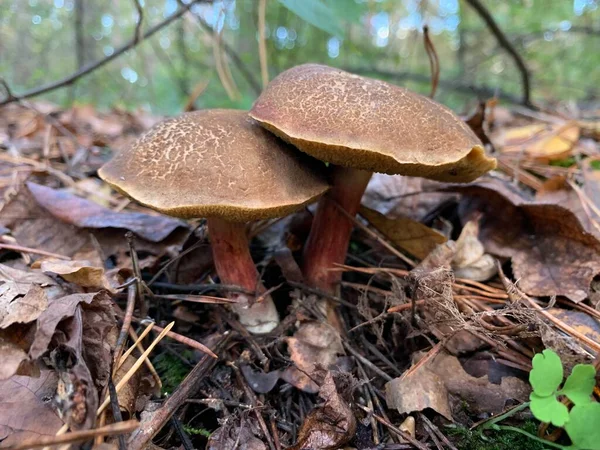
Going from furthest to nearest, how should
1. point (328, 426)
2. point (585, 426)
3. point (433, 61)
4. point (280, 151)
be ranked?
1. point (433, 61)
2. point (280, 151)
3. point (328, 426)
4. point (585, 426)

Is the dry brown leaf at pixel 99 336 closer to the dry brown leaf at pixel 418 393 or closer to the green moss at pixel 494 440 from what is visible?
the dry brown leaf at pixel 418 393

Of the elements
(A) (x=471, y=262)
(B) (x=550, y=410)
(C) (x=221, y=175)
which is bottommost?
(A) (x=471, y=262)

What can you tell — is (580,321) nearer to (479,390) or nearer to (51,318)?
(479,390)

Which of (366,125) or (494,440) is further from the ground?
(366,125)

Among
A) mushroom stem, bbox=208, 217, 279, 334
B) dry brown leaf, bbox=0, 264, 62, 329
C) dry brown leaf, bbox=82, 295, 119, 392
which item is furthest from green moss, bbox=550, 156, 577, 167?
dry brown leaf, bbox=0, 264, 62, 329

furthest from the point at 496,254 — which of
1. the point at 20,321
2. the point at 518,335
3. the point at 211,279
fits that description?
the point at 20,321

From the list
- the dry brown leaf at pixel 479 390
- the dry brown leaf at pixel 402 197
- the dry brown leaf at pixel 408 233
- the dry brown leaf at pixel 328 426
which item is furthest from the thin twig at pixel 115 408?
the dry brown leaf at pixel 402 197

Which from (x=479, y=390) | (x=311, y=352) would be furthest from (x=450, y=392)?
(x=311, y=352)

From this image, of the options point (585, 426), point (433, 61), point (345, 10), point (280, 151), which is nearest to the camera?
point (585, 426)
